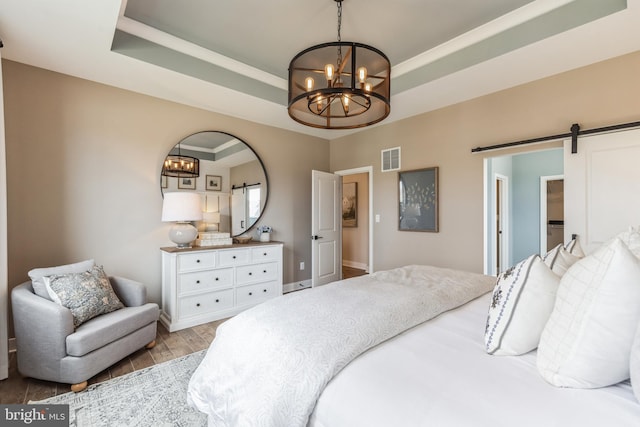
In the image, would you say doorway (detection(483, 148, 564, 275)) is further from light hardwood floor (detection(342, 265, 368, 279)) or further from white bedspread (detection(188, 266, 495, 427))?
white bedspread (detection(188, 266, 495, 427))

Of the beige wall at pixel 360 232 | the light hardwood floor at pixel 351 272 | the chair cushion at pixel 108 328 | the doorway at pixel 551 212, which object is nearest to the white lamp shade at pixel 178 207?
the chair cushion at pixel 108 328

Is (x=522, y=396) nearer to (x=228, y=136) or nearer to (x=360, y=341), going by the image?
(x=360, y=341)

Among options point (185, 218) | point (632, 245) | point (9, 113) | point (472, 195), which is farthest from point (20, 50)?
point (472, 195)

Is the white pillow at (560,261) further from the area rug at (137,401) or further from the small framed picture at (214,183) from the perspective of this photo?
the small framed picture at (214,183)

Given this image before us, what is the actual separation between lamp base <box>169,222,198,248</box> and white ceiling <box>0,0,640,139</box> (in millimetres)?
1464

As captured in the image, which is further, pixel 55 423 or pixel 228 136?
pixel 228 136

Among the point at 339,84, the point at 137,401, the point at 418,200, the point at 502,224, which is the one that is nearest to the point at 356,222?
the point at 418,200

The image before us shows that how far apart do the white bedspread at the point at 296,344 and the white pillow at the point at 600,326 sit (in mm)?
533

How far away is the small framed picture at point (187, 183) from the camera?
11.1 feet

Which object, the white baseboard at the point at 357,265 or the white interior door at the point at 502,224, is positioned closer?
the white interior door at the point at 502,224

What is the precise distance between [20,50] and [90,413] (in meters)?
2.80

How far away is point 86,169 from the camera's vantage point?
9.37 ft

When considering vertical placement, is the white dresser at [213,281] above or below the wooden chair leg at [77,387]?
above

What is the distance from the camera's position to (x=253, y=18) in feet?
8.16
